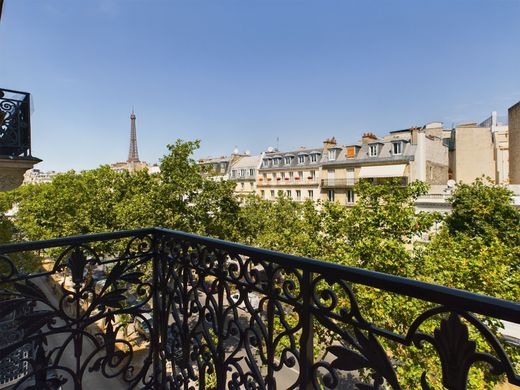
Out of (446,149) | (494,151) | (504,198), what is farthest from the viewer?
(446,149)

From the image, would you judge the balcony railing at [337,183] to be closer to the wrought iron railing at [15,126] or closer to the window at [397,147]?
the window at [397,147]

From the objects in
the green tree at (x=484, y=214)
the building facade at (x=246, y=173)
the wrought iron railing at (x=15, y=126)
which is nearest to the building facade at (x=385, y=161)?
the green tree at (x=484, y=214)

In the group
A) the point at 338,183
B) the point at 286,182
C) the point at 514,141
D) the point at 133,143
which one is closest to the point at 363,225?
the point at 514,141

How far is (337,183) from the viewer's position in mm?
29078

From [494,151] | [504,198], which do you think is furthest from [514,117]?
[504,198]

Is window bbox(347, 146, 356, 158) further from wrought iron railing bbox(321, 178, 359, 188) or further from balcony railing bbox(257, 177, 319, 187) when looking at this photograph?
balcony railing bbox(257, 177, 319, 187)

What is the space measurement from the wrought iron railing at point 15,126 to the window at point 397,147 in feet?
85.2

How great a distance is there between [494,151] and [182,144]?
977 inches

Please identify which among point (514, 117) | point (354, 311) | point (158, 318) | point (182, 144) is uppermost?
point (514, 117)

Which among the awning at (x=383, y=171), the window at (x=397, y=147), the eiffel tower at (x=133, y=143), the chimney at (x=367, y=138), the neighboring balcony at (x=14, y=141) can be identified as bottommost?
the neighboring balcony at (x=14, y=141)

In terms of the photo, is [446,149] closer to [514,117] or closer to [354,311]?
[514,117]

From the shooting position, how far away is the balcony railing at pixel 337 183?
91.8 ft

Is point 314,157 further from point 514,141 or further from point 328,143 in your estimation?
point 514,141

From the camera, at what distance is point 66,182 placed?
25.7 metres
